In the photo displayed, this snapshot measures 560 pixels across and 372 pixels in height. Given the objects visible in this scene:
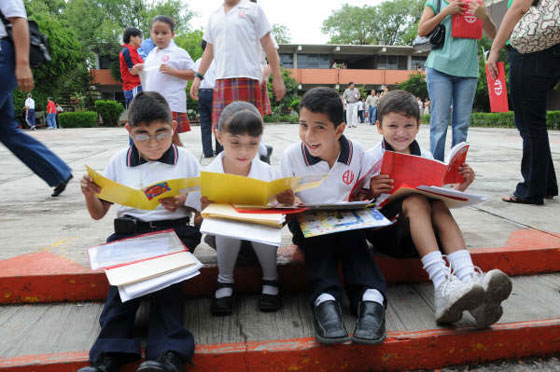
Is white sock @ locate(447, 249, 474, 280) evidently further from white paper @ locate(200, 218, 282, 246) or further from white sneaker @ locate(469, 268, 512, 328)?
white paper @ locate(200, 218, 282, 246)

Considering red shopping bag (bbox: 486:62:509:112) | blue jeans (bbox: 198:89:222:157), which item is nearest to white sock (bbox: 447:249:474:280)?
red shopping bag (bbox: 486:62:509:112)

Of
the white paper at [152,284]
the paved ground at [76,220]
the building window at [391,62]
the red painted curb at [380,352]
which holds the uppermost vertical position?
the building window at [391,62]

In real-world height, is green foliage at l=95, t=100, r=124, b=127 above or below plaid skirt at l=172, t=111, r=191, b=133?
above

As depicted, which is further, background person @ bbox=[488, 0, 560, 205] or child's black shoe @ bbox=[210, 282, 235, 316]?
background person @ bbox=[488, 0, 560, 205]

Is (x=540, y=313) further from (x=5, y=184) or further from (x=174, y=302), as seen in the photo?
(x=5, y=184)

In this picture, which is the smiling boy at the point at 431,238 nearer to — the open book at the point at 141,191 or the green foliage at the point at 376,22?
the open book at the point at 141,191

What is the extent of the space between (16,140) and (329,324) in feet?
8.16

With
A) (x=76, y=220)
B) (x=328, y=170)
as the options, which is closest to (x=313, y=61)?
(x=76, y=220)

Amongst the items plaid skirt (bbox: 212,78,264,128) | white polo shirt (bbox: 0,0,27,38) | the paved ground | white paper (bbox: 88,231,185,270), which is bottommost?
the paved ground

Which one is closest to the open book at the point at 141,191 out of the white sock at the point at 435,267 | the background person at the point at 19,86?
the white sock at the point at 435,267

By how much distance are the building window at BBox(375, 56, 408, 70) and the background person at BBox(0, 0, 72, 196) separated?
108ft

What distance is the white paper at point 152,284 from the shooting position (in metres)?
1.26

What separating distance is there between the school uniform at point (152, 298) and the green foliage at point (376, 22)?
4591 cm

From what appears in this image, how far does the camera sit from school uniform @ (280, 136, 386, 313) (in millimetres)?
1507
